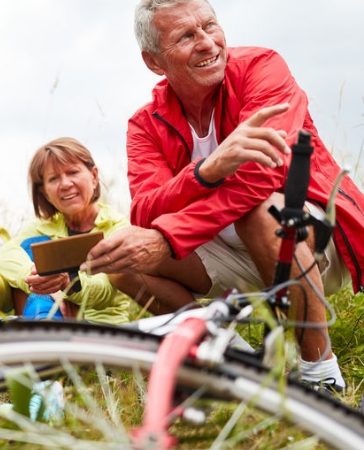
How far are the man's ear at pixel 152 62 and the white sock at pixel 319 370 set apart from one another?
1251 millimetres

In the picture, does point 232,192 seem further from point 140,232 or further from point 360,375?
point 360,375

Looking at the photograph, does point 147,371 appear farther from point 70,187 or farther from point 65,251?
point 70,187

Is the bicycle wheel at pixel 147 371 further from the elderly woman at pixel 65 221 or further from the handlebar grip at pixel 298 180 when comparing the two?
the elderly woman at pixel 65 221

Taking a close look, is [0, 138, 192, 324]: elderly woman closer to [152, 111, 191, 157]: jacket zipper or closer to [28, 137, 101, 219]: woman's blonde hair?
[28, 137, 101, 219]: woman's blonde hair

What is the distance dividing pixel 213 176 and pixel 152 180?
0.53 metres

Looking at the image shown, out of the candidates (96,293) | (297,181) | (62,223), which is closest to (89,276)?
(96,293)

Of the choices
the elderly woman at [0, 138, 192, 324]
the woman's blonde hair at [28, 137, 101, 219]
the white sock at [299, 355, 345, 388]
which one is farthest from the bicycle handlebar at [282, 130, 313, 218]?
the woman's blonde hair at [28, 137, 101, 219]

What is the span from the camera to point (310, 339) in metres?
2.63

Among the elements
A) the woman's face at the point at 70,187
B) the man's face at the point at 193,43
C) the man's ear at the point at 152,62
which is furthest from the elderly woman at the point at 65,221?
the man's face at the point at 193,43

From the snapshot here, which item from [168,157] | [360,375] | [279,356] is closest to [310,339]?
[360,375]

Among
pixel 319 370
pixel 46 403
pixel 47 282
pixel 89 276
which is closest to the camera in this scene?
pixel 46 403

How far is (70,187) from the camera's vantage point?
3.75 meters

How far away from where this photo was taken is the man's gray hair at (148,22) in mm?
2947

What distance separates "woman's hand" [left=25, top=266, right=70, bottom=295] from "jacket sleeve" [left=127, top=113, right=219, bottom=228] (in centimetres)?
39
